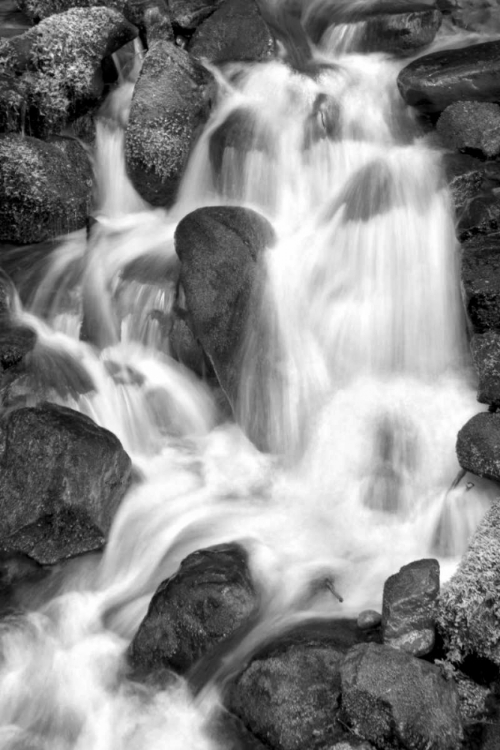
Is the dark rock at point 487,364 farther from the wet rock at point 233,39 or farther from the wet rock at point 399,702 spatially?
the wet rock at point 233,39

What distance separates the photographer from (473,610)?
16.7 feet

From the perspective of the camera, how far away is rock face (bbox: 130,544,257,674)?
212 inches

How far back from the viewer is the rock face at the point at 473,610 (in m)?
5.04

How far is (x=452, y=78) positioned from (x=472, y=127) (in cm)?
90

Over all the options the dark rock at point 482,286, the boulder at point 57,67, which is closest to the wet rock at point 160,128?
the boulder at point 57,67

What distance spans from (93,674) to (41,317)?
→ 3.96 meters

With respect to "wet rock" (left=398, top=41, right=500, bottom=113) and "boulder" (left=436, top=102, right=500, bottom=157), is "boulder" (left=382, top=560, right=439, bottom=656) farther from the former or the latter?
"wet rock" (left=398, top=41, right=500, bottom=113)

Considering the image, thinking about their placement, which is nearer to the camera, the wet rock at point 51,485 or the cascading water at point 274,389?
the cascading water at point 274,389

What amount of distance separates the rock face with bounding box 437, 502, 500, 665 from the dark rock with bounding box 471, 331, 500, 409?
63.6 inches

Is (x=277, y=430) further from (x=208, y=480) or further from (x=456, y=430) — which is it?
(x=456, y=430)

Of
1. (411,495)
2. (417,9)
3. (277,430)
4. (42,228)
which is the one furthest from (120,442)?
(417,9)

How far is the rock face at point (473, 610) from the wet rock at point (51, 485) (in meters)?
2.79

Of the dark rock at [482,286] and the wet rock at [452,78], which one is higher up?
the wet rock at [452,78]

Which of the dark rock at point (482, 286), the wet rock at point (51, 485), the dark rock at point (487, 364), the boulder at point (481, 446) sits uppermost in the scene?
the dark rock at point (482, 286)
